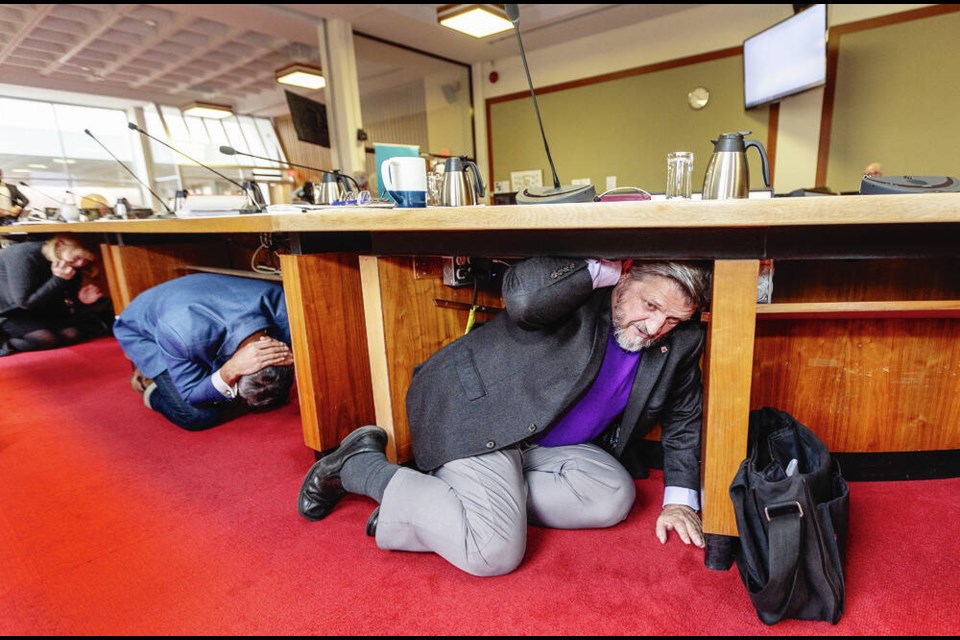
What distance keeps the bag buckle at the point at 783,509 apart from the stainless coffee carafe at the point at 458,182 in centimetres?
103

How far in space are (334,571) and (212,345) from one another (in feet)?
3.10

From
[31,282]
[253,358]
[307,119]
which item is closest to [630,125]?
Result: [307,119]

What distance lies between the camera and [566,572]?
1.02 m

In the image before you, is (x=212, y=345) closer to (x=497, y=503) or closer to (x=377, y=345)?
(x=377, y=345)

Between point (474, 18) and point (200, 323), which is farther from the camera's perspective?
point (474, 18)

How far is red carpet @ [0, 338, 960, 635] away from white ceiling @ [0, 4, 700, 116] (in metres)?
2.69

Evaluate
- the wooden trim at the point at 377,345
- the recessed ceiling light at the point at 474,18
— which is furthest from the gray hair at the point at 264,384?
the recessed ceiling light at the point at 474,18

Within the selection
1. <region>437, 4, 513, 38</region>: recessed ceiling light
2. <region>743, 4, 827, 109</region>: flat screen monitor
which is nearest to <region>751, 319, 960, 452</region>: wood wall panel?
<region>743, 4, 827, 109</region>: flat screen monitor

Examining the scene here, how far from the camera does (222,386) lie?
165cm

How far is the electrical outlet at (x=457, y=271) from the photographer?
53.7 inches

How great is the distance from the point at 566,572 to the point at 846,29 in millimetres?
4719

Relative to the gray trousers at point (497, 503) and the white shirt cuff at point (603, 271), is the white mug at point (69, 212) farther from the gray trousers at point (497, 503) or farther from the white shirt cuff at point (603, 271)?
the white shirt cuff at point (603, 271)

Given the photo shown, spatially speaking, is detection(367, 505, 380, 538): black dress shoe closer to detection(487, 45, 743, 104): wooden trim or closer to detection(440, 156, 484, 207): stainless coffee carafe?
detection(440, 156, 484, 207): stainless coffee carafe

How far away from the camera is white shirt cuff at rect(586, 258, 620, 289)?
102 centimetres
